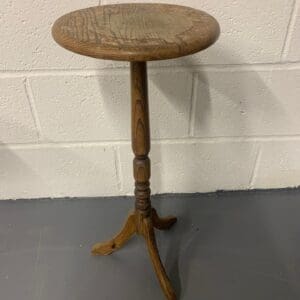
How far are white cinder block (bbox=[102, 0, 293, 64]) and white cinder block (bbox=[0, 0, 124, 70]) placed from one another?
0.16 m

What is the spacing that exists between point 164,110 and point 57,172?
46cm

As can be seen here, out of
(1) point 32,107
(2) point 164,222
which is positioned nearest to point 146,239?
(2) point 164,222

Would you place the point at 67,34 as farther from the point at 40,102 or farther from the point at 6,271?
the point at 6,271

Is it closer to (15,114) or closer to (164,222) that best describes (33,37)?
(15,114)

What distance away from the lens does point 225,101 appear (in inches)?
50.3

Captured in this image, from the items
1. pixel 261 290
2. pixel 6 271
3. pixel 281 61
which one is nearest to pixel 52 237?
pixel 6 271

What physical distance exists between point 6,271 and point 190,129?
2.46ft

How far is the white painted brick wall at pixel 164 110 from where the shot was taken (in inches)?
44.7

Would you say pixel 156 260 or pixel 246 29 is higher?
pixel 246 29

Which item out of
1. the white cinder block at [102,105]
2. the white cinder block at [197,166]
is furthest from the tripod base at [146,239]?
the white cinder block at [102,105]

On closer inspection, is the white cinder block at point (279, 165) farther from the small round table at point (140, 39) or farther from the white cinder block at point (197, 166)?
the small round table at point (140, 39)

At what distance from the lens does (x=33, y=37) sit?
1.12m

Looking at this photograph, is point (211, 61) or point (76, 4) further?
point (211, 61)

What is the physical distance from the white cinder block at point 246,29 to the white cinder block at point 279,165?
34cm
